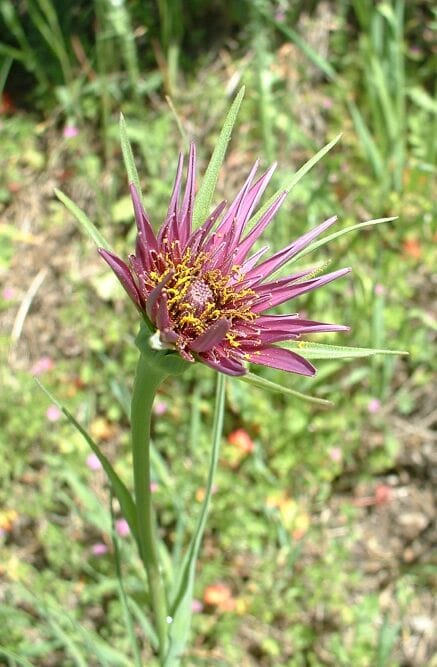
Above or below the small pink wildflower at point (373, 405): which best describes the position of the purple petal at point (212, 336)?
above

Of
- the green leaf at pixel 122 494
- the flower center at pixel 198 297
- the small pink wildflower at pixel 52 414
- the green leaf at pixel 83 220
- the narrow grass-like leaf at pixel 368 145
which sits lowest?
the small pink wildflower at pixel 52 414

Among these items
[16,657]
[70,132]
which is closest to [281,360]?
[16,657]

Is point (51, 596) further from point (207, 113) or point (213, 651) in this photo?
point (207, 113)

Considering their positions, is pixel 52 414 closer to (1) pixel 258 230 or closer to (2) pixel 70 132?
(2) pixel 70 132

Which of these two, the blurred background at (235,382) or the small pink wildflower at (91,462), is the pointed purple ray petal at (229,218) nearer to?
the blurred background at (235,382)

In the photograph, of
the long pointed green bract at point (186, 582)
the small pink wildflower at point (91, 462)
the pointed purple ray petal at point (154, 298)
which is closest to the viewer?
the pointed purple ray petal at point (154, 298)

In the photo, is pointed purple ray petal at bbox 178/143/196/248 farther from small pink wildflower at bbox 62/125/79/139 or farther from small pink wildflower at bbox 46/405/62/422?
small pink wildflower at bbox 62/125/79/139

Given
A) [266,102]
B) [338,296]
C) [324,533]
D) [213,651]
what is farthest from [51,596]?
[266,102]

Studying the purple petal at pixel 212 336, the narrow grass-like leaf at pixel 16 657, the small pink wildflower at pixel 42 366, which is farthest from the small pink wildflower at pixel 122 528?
the purple petal at pixel 212 336

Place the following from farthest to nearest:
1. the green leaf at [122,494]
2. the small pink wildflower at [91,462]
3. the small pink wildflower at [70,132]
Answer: the small pink wildflower at [70,132] → the small pink wildflower at [91,462] → the green leaf at [122,494]
